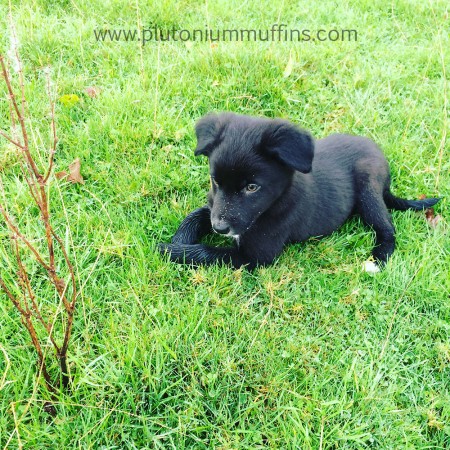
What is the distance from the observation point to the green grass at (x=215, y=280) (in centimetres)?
214

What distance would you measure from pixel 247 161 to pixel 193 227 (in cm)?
68

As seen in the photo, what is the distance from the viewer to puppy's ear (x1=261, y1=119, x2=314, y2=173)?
2447 mm

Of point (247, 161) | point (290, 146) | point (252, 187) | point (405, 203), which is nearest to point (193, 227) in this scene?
point (252, 187)

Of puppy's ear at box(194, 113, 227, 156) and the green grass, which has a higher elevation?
puppy's ear at box(194, 113, 227, 156)

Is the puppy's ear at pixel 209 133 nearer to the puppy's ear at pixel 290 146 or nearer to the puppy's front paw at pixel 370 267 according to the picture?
the puppy's ear at pixel 290 146

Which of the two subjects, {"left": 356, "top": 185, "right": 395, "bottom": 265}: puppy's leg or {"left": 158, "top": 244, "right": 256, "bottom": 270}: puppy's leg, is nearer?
{"left": 158, "top": 244, "right": 256, "bottom": 270}: puppy's leg

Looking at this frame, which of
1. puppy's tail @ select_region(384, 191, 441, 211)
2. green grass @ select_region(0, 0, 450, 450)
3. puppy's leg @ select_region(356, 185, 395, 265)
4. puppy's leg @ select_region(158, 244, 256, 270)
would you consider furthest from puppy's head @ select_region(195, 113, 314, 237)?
puppy's tail @ select_region(384, 191, 441, 211)

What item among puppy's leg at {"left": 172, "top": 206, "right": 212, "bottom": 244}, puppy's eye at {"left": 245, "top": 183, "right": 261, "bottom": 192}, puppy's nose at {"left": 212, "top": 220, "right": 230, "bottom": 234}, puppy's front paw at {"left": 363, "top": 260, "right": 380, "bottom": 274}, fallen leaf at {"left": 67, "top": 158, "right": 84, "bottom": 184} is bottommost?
puppy's front paw at {"left": 363, "top": 260, "right": 380, "bottom": 274}

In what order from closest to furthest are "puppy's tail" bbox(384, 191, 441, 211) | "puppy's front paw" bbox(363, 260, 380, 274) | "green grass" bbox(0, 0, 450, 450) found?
"green grass" bbox(0, 0, 450, 450), "puppy's front paw" bbox(363, 260, 380, 274), "puppy's tail" bbox(384, 191, 441, 211)

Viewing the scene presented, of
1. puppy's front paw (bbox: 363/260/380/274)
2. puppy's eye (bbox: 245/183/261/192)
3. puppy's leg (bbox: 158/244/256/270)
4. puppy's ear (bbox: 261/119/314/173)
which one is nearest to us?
puppy's ear (bbox: 261/119/314/173)

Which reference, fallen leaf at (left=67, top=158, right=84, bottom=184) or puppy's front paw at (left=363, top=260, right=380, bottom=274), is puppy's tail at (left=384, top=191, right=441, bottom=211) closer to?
puppy's front paw at (left=363, top=260, right=380, bottom=274)

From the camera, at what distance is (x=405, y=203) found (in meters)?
3.25

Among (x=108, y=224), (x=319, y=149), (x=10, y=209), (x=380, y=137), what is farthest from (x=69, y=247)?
(x=380, y=137)

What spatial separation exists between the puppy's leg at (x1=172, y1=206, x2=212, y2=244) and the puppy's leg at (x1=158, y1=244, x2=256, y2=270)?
82 mm
